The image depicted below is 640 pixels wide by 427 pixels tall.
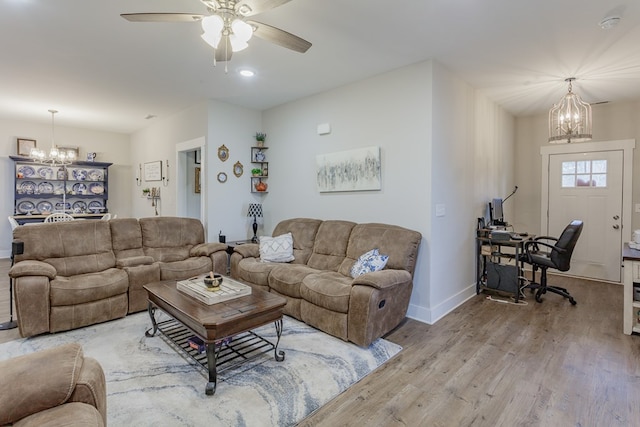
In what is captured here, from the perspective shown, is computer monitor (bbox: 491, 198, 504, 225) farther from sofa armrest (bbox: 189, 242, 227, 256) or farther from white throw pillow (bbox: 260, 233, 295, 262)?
sofa armrest (bbox: 189, 242, 227, 256)

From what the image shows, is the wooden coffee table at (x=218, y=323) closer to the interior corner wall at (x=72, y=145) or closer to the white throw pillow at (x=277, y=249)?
the white throw pillow at (x=277, y=249)

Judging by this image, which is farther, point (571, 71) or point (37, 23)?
point (571, 71)

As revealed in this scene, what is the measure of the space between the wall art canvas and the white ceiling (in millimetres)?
914

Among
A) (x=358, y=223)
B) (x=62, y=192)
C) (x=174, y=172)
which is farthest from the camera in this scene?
(x=62, y=192)

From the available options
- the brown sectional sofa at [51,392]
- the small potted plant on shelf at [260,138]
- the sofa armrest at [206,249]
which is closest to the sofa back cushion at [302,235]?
the sofa armrest at [206,249]

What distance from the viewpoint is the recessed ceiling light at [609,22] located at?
2.53m

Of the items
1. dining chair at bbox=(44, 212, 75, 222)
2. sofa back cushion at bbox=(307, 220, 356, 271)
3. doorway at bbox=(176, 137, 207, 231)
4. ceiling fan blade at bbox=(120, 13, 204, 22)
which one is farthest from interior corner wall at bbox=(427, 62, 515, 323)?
dining chair at bbox=(44, 212, 75, 222)

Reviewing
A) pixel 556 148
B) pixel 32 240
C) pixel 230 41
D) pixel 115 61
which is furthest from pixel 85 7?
pixel 556 148

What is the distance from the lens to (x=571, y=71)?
365 centimetres

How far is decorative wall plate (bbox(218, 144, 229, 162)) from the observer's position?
485cm

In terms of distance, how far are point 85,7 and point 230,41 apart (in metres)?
1.33

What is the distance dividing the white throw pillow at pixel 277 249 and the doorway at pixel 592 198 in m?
4.45

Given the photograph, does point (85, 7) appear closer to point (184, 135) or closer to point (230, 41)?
point (230, 41)

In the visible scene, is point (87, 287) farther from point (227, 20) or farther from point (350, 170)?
point (350, 170)
